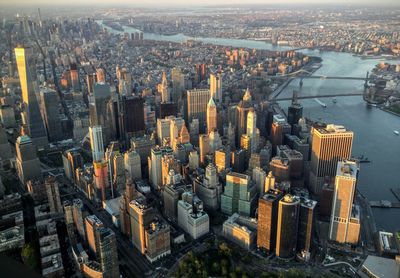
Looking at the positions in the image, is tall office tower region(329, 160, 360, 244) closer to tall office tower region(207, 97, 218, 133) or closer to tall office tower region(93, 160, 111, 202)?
tall office tower region(93, 160, 111, 202)

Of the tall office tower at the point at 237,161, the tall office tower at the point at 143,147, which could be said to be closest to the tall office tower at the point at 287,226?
the tall office tower at the point at 237,161

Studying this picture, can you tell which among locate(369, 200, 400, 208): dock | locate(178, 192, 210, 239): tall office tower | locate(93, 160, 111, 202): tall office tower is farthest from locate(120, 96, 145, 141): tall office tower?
locate(369, 200, 400, 208): dock

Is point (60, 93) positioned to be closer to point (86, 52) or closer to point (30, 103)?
point (30, 103)

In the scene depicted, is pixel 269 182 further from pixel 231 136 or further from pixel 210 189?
pixel 231 136

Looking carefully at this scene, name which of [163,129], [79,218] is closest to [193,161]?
[163,129]

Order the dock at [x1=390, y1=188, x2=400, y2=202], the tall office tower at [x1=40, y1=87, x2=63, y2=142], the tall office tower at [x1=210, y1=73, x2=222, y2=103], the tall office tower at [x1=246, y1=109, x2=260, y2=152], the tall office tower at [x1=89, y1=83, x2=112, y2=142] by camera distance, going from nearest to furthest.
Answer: the dock at [x1=390, y1=188, x2=400, y2=202], the tall office tower at [x1=246, y1=109, x2=260, y2=152], the tall office tower at [x1=40, y1=87, x2=63, y2=142], the tall office tower at [x1=89, y1=83, x2=112, y2=142], the tall office tower at [x1=210, y1=73, x2=222, y2=103]

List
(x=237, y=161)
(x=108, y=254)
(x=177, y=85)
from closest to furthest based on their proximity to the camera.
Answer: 1. (x=108, y=254)
2. (x=237, y=161)
3. (x=177, y=85)
